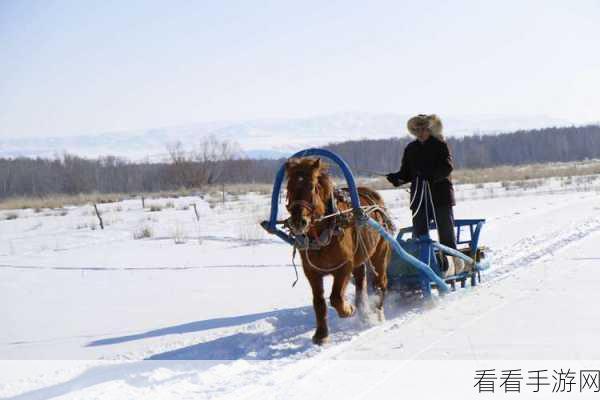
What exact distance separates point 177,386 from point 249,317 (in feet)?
10.3

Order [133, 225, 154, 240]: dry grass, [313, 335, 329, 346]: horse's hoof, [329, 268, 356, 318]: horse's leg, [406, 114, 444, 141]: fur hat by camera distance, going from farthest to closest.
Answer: [133, 225, 154, 240]: dry grass
[406, 114, 444, 141]: fur hat
[329, 268, 356, 318]: horse's leg
[313, 335, 329, 346]: horse's hoof

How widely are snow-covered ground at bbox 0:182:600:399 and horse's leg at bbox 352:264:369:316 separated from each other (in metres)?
0.23

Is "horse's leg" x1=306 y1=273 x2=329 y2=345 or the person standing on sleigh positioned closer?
"horse's leg" x1=306 y1=273 x2=329 y2=345

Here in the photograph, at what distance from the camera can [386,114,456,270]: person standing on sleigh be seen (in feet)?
28.2

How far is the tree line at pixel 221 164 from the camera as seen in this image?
6419cm

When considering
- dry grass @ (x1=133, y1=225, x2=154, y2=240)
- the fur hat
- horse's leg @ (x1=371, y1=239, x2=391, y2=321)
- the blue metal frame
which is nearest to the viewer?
the blue metal frame

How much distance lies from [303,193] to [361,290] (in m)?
1.95

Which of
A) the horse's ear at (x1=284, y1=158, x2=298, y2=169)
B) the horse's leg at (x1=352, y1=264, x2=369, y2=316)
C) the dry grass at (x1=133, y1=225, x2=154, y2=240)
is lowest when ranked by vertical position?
the dry grass at (x1=133, y1=225, x2=154, y2=240)

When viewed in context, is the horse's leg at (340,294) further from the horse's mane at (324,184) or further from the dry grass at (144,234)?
the dry grass at (144,234)

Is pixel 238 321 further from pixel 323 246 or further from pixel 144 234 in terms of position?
pixel 144 234

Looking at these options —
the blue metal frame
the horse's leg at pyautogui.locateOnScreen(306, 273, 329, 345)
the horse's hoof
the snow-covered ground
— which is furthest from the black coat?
the horse's hoof

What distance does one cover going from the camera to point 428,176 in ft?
28.6

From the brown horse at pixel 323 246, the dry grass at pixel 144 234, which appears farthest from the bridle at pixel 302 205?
the dry grass at pixel 144 234

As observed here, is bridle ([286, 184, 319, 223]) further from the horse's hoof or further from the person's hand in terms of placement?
the person's hand
